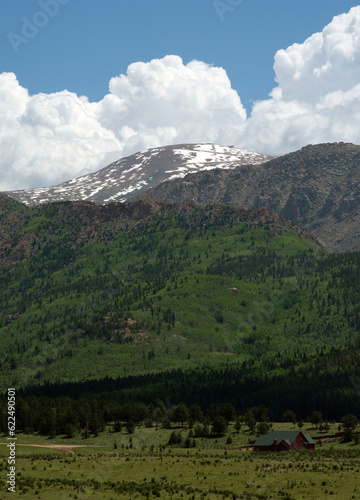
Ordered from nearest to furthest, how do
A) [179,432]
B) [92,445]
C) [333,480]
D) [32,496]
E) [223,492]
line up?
[32,496]
[223,492]
[333,480]
[92,445]
[179,432]

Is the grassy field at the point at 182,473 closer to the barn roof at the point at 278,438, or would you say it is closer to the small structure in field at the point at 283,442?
the small structure in field at the point at 283,442

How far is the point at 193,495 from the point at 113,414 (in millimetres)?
105152

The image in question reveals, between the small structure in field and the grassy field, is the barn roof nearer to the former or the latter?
the small structure in field

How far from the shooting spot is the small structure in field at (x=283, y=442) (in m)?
139

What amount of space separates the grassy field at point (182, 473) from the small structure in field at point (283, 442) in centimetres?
370

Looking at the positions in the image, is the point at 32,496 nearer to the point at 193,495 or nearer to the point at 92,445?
the point at 193,495

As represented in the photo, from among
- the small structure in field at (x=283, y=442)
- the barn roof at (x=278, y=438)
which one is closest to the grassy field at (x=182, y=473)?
the small structure in field at (x=283, y=442)

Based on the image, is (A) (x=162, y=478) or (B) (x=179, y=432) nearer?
(A) (x=162, y=478)

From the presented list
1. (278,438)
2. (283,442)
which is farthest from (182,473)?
(278,438)

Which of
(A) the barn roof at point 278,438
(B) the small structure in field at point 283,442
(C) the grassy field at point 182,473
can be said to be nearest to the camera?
(C) the grassy field at point 182,473

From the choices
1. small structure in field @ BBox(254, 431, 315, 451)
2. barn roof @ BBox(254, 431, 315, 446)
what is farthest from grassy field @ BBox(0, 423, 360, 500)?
barn roof @ BBox(254, 431, 315, 446)

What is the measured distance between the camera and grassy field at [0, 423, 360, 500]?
85.2 metres

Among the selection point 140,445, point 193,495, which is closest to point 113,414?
point 140,445

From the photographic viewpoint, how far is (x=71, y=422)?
542 feet
